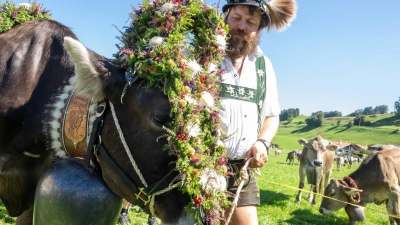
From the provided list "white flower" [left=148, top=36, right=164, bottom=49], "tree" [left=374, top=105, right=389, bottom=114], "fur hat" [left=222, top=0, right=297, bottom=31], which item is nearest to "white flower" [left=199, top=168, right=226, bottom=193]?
"white flower" [left=148, top=36, right=164, bottom=49]

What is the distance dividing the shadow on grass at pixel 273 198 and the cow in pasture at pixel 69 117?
1046 centimetres

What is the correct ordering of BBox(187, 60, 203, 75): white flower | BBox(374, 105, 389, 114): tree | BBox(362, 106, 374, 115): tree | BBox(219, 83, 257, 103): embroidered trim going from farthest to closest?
1. BBox(374, 105, 389, 114): tree
2. BBox(362, 106, 374, 115): tree
3. BBox(219, 83, 257, 103): embroidered trim
4. BBox(187, 60, 203, 75): white flower

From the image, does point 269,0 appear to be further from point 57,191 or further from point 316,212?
point 316,212

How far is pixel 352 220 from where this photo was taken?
9148 millimetres

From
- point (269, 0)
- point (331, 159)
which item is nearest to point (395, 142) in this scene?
point (331, 159)

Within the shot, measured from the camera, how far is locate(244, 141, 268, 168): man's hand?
2.81 m

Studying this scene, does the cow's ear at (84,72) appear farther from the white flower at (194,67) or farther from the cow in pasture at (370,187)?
the cow in pasture at (370,187)

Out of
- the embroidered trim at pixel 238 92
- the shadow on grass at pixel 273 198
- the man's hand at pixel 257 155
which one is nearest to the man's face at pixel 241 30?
the embroidered trim at pixel 238 92

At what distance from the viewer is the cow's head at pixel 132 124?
204 centimetres

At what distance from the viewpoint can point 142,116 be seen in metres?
2.17

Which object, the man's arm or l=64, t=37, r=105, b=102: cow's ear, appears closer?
l=64, t=37, r=105, b=102: cow's ear

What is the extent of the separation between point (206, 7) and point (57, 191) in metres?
1.78

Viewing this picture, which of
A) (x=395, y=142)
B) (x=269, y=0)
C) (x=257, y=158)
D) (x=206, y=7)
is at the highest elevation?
(x=269, y=0)

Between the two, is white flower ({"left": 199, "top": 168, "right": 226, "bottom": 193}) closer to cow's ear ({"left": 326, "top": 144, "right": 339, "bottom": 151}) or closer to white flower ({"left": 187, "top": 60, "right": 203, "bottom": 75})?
white flower ({"left": 187, "top": 60, "right": 203, "bottom": 75})
